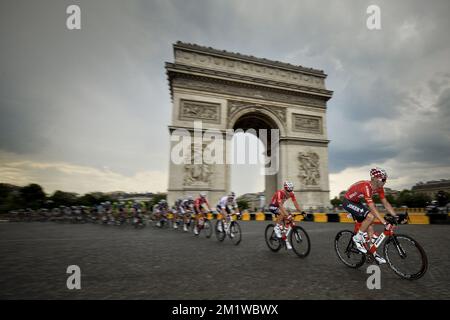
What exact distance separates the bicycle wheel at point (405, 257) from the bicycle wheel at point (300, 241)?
1.31 m

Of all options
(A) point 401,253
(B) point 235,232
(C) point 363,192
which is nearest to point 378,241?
(A) point 401,253

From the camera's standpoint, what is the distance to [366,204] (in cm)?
323

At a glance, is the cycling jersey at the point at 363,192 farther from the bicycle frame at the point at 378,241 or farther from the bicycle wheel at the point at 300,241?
the bicycle wheel at the point at 300,241

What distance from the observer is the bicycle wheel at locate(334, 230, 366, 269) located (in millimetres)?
3309

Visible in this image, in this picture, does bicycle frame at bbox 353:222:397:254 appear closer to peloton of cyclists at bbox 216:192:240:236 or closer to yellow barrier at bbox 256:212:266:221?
peloton of cyclists at bbox 216:192:240:236

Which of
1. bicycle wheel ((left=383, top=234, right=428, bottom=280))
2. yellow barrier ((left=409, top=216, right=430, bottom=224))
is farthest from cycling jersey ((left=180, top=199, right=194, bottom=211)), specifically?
yellow barrier ((left=409, top=216, right=430, bottom=224))

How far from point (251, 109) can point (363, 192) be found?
18.2 meters

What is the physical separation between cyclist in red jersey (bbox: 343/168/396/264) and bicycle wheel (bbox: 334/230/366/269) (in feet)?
0.67

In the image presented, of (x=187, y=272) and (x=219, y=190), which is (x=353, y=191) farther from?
(x=219, y=190)

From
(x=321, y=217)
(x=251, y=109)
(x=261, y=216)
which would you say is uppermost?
(x=251, y=109)

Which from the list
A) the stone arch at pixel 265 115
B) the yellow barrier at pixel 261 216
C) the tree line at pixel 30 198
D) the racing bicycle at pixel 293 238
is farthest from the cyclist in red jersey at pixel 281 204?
the tree line at pixel 30 198

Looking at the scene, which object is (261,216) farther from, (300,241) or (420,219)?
(300,241)
